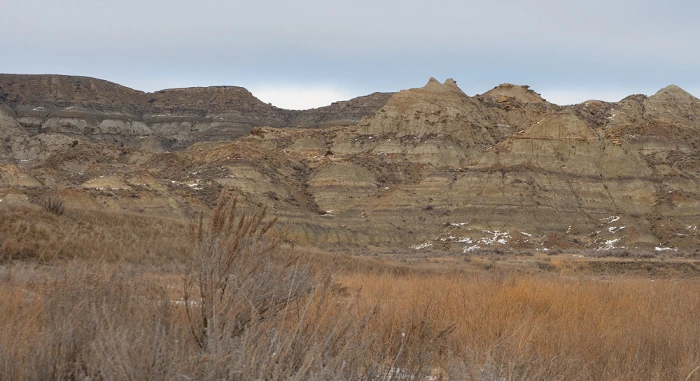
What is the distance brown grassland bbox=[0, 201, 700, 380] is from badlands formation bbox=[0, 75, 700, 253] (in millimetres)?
22392

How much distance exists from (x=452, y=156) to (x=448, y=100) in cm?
1200

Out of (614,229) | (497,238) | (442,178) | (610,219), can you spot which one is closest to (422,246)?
(497,238)

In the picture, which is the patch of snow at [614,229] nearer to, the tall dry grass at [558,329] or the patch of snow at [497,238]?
the patch of snow at [497,238]

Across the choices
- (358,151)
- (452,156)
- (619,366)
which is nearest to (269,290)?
(619,366)

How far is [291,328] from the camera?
3896 mm

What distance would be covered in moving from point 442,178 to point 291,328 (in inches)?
2011

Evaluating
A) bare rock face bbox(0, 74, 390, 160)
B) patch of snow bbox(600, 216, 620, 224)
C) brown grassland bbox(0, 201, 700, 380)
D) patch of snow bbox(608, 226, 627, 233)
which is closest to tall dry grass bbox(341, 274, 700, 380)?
brown grassland bbox(0, 201, 700, 380)

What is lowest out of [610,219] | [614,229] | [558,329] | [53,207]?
[614,229]

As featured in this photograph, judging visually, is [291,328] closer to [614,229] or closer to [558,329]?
[558,329]

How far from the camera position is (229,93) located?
425 feet

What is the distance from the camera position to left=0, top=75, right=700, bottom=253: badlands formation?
44719 mm

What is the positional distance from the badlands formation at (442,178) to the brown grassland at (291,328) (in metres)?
22.4

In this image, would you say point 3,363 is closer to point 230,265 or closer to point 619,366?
point 230,265

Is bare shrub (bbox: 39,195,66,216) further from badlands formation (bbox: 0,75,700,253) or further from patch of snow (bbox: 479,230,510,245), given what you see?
patch of snow (bbox: 479,230,510,245)
